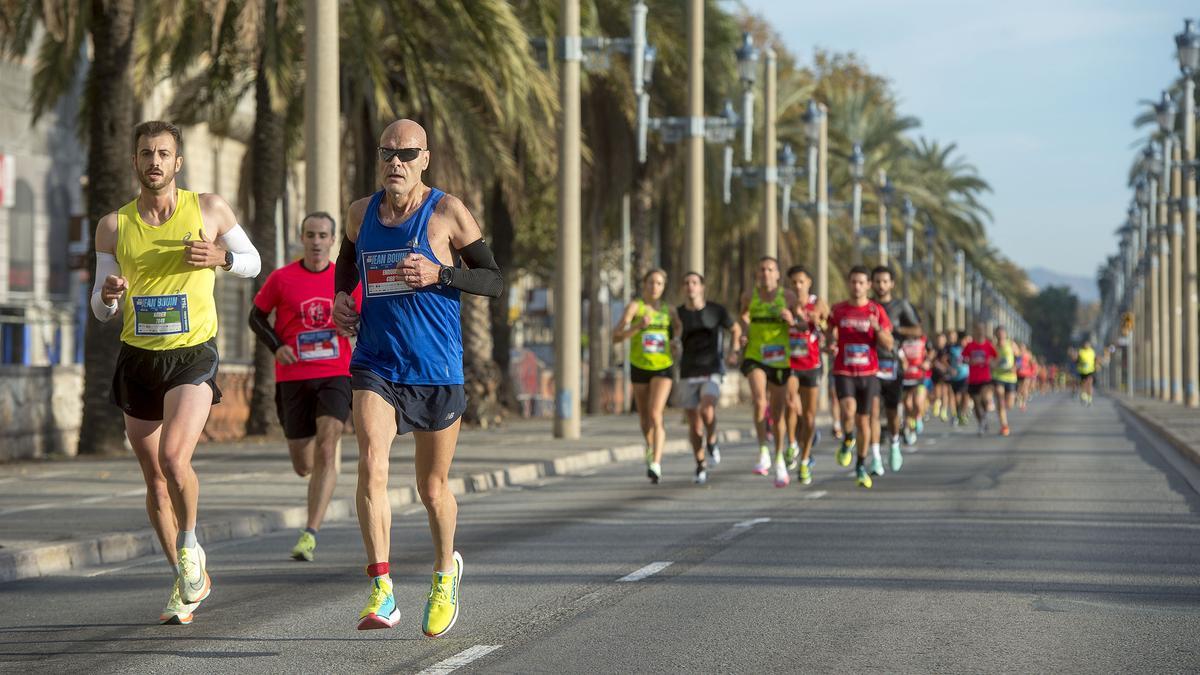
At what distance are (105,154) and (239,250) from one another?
13610 millimetres

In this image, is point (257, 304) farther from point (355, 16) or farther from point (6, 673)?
point (355, 16)

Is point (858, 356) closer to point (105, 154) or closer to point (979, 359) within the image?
point (105, 154)

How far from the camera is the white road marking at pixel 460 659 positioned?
6.98 m

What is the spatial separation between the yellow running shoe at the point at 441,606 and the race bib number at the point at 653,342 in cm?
958

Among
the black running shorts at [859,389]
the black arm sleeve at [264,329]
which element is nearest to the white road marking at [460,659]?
the black arm sleeve at [264,329]

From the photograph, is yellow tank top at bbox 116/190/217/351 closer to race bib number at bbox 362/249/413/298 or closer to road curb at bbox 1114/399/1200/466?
race bib number at bbox 362/249/413/298

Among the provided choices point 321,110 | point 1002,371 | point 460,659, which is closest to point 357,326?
point 460,659

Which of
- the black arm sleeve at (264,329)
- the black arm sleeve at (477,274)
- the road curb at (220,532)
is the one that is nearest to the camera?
the black arm sleeve at (477,274)

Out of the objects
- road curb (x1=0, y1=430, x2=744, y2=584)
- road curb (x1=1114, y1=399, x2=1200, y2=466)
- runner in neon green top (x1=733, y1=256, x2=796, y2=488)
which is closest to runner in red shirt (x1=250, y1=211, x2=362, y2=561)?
→ road curb (x1=0, y1=430, x2=744, y2=584)

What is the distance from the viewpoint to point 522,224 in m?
46.4

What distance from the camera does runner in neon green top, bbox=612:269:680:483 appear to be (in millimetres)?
17062

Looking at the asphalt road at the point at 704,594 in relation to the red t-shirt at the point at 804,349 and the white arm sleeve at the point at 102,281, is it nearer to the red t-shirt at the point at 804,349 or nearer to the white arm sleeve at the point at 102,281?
the white arm sleeve at the point at 102,281

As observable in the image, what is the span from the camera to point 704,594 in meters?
9.32

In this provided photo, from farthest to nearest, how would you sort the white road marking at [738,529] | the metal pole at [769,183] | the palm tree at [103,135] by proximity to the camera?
the metal pole at [769,183]
the palm tree at [103,135]
the white road marking at [738,529]
